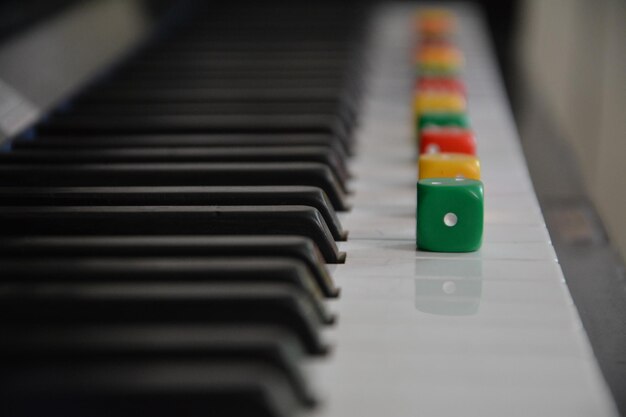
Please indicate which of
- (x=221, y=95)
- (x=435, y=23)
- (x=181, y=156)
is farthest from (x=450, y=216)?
(x=435, y=23)

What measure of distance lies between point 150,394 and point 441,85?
209 cm

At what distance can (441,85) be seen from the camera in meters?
2.86

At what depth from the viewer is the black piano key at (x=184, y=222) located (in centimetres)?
146

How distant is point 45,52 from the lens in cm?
238

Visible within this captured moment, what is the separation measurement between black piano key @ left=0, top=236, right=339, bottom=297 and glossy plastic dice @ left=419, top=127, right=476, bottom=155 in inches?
28.4

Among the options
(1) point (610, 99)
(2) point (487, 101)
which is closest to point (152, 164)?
(2) point (487, 101)

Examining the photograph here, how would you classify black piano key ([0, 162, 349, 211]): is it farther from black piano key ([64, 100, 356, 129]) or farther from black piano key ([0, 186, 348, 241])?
black piano key ([64, 100, 356, 129])

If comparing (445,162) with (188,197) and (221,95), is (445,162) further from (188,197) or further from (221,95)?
(221,95)

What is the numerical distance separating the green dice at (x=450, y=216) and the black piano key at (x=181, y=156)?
42cm

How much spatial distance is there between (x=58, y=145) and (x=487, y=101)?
4.33 feet

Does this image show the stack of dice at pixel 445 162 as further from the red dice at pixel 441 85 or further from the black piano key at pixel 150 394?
the black piano key at pixel 150 394

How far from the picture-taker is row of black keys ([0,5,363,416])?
925 mm

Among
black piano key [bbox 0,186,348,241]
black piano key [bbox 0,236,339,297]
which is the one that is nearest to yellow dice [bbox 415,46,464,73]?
black piano key [bbox 0,186,348,241]

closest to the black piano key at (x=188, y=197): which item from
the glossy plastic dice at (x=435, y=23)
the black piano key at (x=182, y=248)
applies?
the black piano key at (x=182, y=248)
